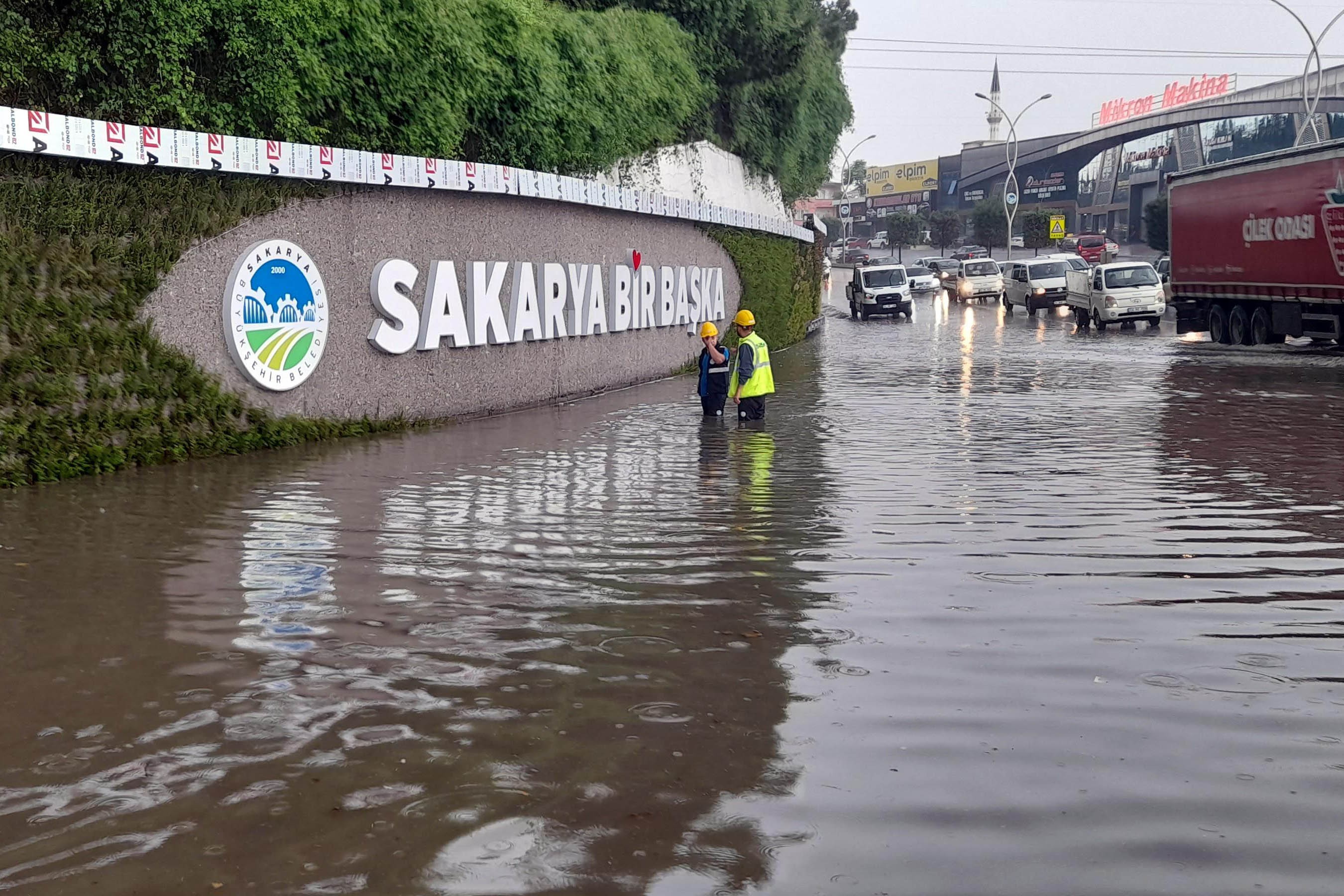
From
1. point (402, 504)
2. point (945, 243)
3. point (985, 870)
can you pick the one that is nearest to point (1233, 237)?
point (402, 504)

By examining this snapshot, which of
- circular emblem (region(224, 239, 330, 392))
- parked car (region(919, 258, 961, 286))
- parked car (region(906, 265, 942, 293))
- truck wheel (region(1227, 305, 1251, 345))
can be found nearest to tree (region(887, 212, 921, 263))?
parked car (region(919, 258, 961, 286))

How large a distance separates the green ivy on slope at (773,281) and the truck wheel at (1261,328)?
10.6 m

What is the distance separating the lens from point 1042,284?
5191 cm

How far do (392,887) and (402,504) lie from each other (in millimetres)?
7265

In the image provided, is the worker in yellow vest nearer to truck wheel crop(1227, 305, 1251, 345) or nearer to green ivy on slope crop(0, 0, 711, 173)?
green ivy on slope crop(0, 0, 711, 173)

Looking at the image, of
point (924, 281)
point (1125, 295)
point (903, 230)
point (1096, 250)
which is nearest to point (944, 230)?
point (903, 230)

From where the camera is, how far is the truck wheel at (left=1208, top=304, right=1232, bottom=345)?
3219 centimetres

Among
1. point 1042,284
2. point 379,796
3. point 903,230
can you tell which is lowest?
point 379,796

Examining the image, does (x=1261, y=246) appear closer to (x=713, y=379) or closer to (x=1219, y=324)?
(x=1219, y=324)

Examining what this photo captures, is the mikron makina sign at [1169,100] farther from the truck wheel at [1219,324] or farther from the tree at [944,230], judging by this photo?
the truck wheel at [1219,324]

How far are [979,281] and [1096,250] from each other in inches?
994

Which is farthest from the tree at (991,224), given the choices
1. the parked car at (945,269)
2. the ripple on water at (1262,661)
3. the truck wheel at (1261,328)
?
the ripple on water at (1262,661)

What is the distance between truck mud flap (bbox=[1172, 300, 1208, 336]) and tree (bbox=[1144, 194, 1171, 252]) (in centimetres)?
4856

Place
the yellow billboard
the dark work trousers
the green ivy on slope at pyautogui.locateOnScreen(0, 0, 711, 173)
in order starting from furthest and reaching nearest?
the yellow billboard, the dark work trousers, the green ivy on slope at pyautogui.locateOnScreen(0, 0, 711, 173)
